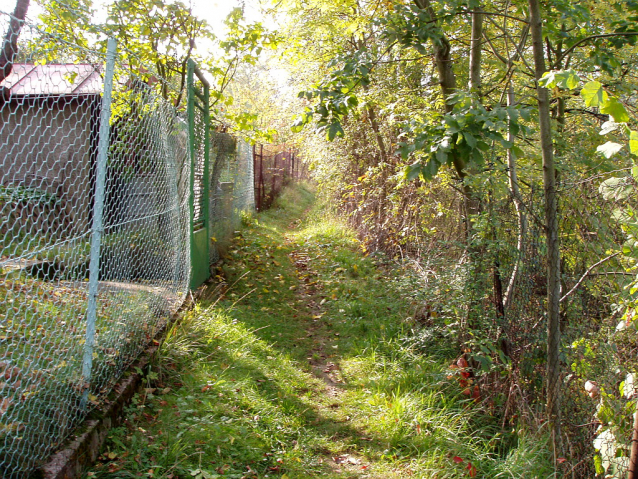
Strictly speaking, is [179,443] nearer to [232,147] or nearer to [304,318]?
[304,318]

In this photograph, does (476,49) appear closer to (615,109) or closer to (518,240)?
(518,240)

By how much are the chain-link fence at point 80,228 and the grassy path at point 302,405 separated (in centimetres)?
42

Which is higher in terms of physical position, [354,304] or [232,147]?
[232,147]

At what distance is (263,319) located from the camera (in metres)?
6.29

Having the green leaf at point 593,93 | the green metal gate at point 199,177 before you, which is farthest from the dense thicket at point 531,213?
the green metal gate at point 199,177

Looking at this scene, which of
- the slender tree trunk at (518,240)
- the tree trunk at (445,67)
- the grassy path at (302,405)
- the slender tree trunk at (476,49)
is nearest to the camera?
the grassy path at (302,405)

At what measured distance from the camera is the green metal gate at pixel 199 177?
6082 mm

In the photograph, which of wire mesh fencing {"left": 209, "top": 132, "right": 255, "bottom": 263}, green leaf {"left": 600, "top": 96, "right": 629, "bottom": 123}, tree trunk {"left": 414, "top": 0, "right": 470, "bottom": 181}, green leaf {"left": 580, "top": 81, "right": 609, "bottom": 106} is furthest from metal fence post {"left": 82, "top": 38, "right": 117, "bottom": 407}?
wire mesh fencing {"left": 209, "top": 132, "right": 255, "bottom": 263}

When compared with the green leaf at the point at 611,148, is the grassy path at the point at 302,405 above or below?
below

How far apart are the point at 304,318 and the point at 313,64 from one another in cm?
516

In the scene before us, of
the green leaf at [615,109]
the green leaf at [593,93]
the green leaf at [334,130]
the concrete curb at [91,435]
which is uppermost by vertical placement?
the green leaf at [334,130]

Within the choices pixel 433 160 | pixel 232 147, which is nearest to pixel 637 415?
pixel 433 160

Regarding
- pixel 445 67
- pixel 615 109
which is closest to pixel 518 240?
pixel 445 67

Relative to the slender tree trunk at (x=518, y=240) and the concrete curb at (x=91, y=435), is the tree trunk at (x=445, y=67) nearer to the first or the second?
the slender tree trunk at (x=518, y=240)
